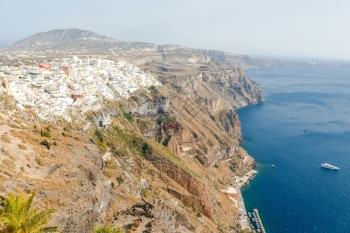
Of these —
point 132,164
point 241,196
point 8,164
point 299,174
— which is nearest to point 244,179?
point 241,196

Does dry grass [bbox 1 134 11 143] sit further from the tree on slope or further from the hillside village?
the hillside village

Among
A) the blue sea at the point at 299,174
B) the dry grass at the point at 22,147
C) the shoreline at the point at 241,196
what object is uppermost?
the dry grass at the point at 22,147

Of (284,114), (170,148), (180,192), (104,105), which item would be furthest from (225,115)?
(180,192)

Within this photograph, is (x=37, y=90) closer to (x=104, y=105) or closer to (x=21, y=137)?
(x=104, y=105)

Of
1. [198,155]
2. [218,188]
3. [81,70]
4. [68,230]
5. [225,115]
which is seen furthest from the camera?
[225,115]

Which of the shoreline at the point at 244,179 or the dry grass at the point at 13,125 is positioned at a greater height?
the dry grass at the point at 13,125

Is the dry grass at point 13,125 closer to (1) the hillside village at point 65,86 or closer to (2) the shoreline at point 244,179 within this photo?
(1) the hillside village at point 65,86

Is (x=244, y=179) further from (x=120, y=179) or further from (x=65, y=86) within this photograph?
(x=65, y=86)

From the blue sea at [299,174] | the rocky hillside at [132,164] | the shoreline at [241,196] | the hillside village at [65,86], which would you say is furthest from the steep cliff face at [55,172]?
the blue sea at [299,174]
